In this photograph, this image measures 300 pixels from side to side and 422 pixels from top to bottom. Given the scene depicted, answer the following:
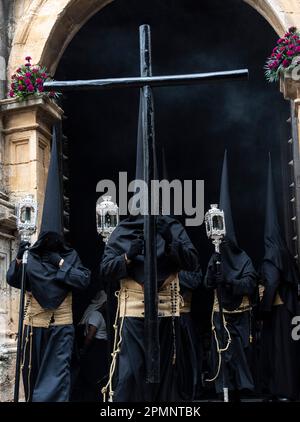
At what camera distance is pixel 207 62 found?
11.5 meters

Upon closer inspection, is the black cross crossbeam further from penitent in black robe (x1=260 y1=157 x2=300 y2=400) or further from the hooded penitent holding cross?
penitent in black robe (x1=260 y1=157 x2=300 y2=400)

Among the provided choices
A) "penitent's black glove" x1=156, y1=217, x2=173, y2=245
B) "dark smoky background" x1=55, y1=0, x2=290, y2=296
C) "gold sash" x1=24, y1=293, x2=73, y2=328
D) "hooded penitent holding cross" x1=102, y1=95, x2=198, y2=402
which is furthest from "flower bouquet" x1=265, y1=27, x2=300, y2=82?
"gold sash" x1=24, y1=293, x2=73, y2=328

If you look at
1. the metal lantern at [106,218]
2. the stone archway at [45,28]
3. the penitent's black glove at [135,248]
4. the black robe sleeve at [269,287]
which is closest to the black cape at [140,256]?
the penitent's black glove at [135,248]

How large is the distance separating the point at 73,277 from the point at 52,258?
1.05ft

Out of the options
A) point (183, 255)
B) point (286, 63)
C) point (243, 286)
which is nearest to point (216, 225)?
point (243, 286)

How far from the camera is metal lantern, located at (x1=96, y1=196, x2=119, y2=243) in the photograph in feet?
22.2

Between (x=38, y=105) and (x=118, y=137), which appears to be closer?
(x=38, y=105)

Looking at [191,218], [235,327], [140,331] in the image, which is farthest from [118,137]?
[140,331]

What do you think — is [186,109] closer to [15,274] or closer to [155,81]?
[15,274]

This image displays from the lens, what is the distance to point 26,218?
6488mm

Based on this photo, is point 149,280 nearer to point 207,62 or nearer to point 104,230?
point 104,230
